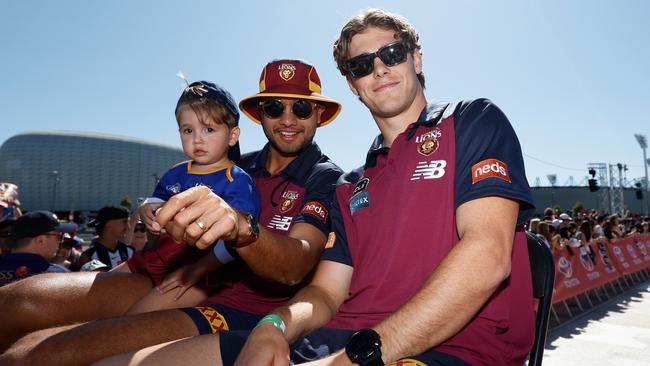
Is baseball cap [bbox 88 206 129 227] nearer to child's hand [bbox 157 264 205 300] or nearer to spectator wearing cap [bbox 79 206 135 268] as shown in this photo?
spectator wearing cap [bbox 79 206 135 268]

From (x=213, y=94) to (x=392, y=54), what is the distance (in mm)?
1062

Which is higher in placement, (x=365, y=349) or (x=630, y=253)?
(x=365, y=349)

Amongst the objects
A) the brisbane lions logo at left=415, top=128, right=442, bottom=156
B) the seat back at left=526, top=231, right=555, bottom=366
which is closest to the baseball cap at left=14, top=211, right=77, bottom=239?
the brisbane lions logo at left=415, top=128, right=442, bottom=156

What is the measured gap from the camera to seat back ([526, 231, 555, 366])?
176cm

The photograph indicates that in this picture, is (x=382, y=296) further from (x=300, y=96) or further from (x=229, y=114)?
(x=300, y=96)

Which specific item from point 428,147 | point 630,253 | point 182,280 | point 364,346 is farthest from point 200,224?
point 630,253

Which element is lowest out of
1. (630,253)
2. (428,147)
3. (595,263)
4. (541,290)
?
(630,253)

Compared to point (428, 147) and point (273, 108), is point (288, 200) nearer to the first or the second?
point (273, 108)

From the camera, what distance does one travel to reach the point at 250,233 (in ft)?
5.35

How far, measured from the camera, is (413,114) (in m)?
2.27

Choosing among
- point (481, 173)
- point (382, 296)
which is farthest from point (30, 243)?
point (481, 173)

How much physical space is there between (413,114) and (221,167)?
114 cm

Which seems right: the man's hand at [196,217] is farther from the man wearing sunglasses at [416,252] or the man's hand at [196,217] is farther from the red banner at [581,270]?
the red banner at [581,270]

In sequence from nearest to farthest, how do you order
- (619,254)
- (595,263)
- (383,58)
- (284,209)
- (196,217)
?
1. (196,217)
2. (383,58)
3. (284,209)
4. (595,263)
5. (619,254)
